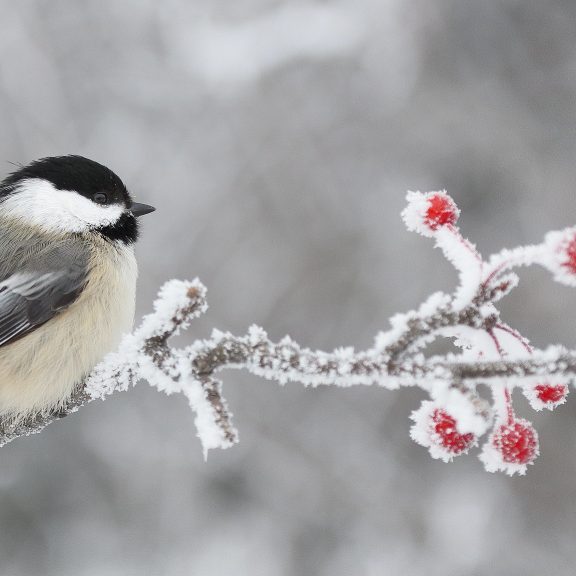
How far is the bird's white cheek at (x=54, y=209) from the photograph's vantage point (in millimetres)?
2863

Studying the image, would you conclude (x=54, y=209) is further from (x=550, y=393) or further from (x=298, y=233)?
(x=298, y=233)

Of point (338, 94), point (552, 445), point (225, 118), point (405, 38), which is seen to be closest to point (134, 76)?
point (225, 118)

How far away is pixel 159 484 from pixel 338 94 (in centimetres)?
363

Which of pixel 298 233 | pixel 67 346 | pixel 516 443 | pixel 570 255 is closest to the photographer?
pixel 570 255

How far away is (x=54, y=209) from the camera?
2893 mm

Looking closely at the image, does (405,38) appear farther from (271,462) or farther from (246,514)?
(246,514)

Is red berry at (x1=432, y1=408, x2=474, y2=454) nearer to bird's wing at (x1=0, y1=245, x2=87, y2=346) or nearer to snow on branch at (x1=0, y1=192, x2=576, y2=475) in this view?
snow on branch at (x1=0, y1=192, x2=576, y2=475)

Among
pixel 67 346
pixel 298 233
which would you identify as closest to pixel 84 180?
pixel 67 346

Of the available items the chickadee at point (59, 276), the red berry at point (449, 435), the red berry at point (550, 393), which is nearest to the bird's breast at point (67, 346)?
the chickadee at point (59, 276)

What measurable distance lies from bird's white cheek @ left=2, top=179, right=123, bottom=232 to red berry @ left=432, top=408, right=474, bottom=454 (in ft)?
5.84

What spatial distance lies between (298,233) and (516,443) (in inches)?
197

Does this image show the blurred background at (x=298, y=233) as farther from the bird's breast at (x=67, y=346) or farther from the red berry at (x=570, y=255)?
the red berry at (x=570, y=255)

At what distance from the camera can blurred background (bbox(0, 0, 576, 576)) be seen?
566 cm

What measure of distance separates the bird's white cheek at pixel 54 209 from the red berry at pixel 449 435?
5.84 ft
